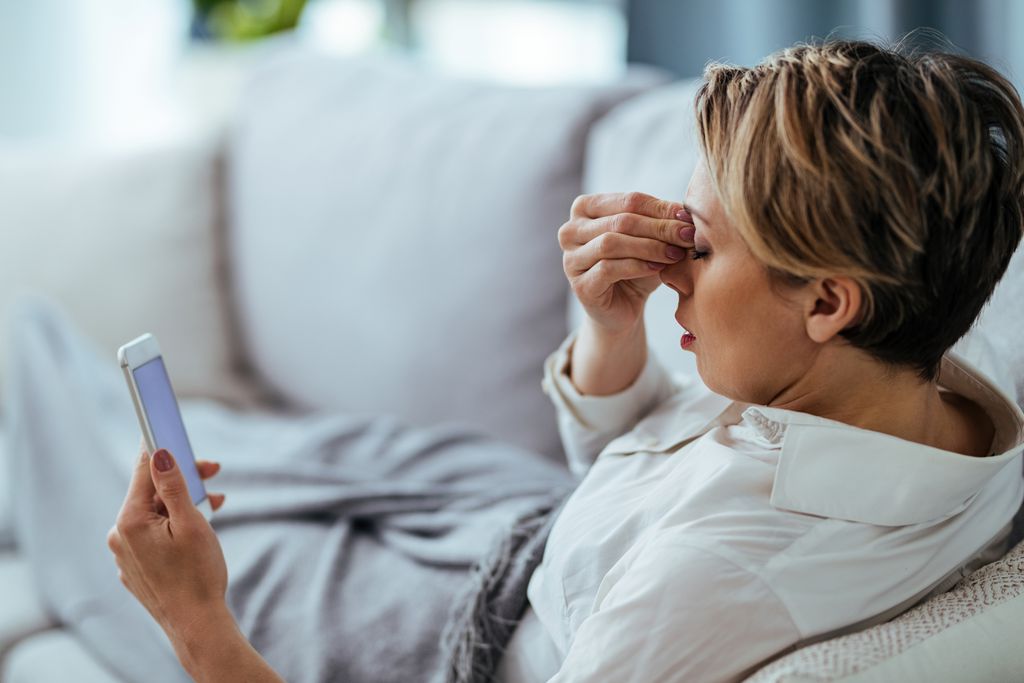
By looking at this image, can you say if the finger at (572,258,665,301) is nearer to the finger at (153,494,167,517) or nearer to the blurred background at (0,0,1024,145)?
the finger at (153,494,167,517)

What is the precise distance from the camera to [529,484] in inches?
48.9

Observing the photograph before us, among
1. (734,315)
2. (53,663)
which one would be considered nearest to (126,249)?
(53,663)

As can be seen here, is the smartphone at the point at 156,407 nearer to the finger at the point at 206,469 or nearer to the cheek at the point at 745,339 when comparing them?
the finger at the point at 206,469

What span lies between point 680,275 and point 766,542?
23cm

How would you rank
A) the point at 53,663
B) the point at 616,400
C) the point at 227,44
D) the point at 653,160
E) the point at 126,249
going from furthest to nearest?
the point at 227,44, the point at 126,249, the point at 653,160, the point at 53,663, the point at 616,400

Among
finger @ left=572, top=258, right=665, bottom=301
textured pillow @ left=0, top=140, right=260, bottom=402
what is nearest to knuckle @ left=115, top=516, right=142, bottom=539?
finger @ left=572, top=258, right=665, bottom=301

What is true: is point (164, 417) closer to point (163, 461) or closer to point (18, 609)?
point (163, 461)

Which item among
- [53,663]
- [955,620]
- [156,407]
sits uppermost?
[156,407]

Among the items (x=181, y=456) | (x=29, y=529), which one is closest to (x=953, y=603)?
(x=181, y=456)

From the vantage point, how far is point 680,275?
84 cm

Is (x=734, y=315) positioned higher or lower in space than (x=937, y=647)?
higher

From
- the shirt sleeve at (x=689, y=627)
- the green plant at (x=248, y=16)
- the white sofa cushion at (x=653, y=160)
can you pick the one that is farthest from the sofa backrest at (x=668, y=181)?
the green plant at (x=248, y=16)

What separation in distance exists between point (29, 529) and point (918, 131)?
3.77ft

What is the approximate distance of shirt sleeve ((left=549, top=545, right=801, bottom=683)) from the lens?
0.71m
